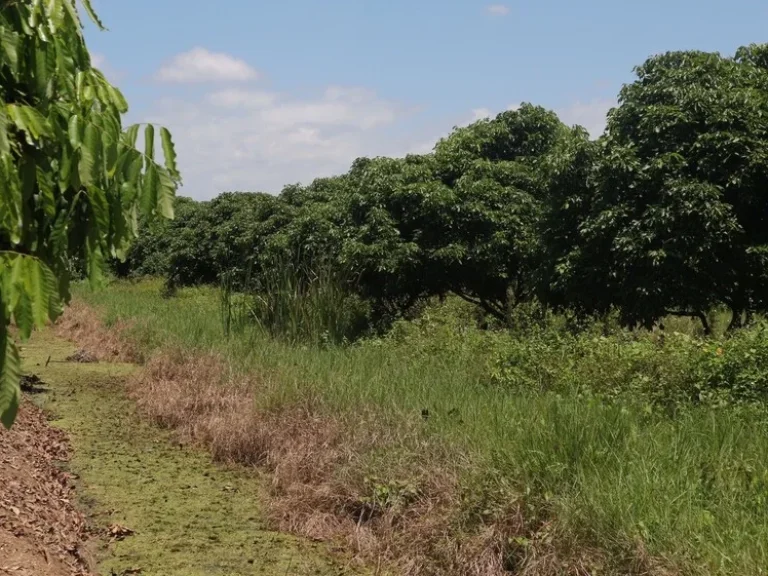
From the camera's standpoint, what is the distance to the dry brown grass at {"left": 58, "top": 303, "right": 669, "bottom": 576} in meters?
3.95

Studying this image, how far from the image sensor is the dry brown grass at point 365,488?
395 centimetres

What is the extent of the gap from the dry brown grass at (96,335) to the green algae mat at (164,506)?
258 centimetres

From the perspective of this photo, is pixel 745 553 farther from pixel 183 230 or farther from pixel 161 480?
pixel 183 230

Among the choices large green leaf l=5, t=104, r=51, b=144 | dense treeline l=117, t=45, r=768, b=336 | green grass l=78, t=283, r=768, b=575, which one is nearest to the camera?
large green leaf l=5, t=104, r=51, b=144

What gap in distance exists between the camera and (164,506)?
5.32m

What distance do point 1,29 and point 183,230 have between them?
25235mm

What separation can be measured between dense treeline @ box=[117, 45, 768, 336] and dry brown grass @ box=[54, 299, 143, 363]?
2.30 m

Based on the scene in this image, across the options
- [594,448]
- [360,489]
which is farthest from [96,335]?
[594,448]

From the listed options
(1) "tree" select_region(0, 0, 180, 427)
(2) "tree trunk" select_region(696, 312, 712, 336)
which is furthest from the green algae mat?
→ (2) "tree trunk" select_region(696, 312, 712, 336)

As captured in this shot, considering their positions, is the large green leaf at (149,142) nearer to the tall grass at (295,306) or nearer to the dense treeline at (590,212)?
the dense treeline at (590,212)

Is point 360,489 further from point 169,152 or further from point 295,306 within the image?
point 295,306

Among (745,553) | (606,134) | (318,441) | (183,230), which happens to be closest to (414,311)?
(606,134)

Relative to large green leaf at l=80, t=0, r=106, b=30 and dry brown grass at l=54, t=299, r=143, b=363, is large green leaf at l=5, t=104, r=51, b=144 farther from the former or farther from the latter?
dry brown grass at l=54, t=299, r=143, b=363

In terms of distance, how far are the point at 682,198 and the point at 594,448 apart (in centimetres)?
412
